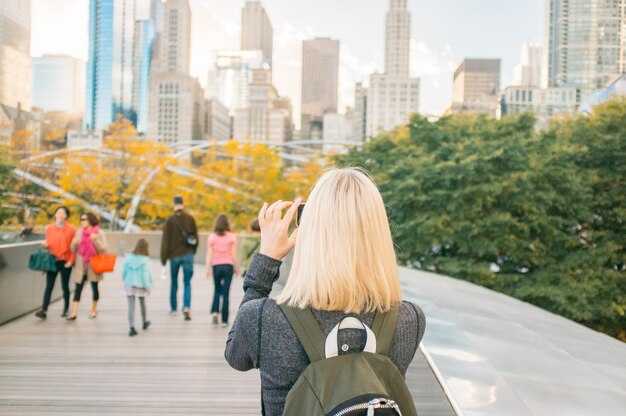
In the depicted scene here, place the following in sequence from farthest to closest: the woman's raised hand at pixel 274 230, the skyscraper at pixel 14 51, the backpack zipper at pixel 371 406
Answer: the skyscraper at pixel 14 51 < the woman's raised hand at pixel 274 230 < the backpack zipper at pixel 371 406

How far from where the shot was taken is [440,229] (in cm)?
2119

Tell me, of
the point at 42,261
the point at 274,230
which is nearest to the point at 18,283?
the point at 42,261

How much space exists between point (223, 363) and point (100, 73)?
145m

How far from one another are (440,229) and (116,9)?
124 metres

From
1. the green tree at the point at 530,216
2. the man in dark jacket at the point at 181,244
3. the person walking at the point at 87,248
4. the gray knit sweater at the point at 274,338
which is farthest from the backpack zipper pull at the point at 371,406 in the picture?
the green tree at the point at 530,216

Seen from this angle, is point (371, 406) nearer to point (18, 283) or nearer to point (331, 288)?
point (331, 288)

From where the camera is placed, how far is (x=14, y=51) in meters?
23.9

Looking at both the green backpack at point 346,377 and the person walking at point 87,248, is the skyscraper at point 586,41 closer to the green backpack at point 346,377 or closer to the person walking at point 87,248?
the person walking at point 87,248

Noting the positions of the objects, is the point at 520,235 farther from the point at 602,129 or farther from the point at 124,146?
the point at 124,146

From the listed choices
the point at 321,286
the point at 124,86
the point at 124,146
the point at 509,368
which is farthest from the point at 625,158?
the point at 124,86

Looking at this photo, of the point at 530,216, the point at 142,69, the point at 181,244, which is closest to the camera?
the point at 181,244

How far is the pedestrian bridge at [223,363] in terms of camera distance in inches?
155

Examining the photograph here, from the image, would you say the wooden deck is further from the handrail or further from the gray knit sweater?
the gray knit sweater

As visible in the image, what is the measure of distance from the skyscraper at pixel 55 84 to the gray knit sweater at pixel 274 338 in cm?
6633
